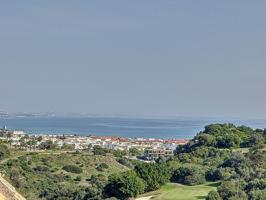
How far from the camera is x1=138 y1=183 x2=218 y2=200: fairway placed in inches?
1288

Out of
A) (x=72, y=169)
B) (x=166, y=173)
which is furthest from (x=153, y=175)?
(x=72, y=169)

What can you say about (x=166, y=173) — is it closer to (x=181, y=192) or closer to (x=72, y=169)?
(x=181, y=192)

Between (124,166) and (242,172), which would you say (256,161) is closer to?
(242,172)

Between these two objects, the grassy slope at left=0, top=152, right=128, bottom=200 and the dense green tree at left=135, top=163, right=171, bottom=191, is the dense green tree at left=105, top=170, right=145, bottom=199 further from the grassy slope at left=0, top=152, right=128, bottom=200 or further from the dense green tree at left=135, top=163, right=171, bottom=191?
the grassy slope at left=0, top=152, right=128, bottom=200

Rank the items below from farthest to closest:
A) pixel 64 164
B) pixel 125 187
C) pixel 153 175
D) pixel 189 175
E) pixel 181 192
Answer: pixel 64 164 < pixel 189 175 < pixel 153 175 < pixel 125 187 < pixel 181 192

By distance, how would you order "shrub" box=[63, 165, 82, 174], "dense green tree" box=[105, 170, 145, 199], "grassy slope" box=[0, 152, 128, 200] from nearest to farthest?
1. "dense green tree" box=[105, 170, 145, 199]
2. "grassy slope" box=[0, 152, 128, 200]
3. "shrub" box=[63, 165, 82, 174]

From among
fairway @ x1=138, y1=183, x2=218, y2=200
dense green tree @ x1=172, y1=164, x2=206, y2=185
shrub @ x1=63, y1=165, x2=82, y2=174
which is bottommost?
shrub @ x1=63, y1=165, x2=82, y2=174

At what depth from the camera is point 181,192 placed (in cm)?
3444

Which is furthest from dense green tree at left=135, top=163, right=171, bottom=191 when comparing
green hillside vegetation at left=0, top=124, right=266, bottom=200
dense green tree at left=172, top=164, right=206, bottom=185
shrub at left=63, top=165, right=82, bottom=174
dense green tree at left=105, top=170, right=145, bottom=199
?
shrub at left=63, top=165, right=82, bottom=174

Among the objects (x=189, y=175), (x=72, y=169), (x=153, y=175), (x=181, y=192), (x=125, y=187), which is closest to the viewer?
(x=181, y=192)

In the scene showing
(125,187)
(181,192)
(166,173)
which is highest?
(166,173)

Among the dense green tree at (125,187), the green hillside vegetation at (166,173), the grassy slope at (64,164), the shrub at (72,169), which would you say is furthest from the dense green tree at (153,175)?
the shrub at (72,169)

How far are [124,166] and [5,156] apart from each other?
12.7m

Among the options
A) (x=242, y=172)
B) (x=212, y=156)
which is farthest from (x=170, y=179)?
(x=212, y=156)
